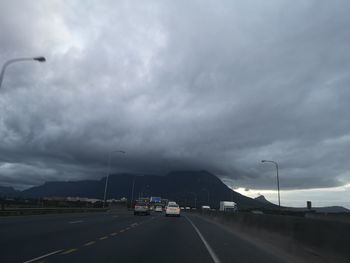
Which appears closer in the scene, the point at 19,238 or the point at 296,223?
the point at 296,223

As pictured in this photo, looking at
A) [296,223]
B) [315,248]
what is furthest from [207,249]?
[315,248]

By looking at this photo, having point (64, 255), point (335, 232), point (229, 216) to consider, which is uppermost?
point (229, 216)

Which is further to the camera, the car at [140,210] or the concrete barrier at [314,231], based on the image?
the car at [140,210]

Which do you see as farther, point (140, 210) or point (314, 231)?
point (140, 210)

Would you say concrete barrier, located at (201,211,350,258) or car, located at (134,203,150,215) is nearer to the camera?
concrete barrier, located at (201,211,350,258)

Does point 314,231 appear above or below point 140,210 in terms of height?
below

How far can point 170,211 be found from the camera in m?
64.5

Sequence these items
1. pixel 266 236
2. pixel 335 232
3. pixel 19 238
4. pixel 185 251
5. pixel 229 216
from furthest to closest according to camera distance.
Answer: pixel 229 216, pixel 266 236, pixel 19 238, pixel 185 251, pixel 335 232

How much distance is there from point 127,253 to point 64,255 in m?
2.07

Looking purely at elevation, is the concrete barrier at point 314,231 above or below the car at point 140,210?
below

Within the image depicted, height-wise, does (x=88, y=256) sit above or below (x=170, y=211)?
below

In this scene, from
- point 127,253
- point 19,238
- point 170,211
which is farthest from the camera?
point 170,211

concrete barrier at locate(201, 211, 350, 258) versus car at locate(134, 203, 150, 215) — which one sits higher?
car at locate(134, 203, 150, 215)

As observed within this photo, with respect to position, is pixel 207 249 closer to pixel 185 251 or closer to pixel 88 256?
pixel 185 251
